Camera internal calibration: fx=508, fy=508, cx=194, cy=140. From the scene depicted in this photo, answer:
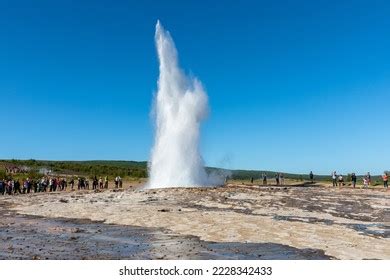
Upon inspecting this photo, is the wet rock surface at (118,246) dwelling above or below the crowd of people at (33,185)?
below

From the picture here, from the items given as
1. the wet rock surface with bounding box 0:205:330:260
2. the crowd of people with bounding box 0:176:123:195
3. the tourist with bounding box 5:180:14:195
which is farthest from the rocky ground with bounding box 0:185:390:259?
the crowd of people with bounding box 0:176:123:195

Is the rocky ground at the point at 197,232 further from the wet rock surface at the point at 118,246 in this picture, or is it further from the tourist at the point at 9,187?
the tourist at the point at 9,187

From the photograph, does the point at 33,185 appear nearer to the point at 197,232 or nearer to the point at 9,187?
the point at 9,187

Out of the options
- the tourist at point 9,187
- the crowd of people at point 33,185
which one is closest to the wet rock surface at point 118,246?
the tourist at point 9,187

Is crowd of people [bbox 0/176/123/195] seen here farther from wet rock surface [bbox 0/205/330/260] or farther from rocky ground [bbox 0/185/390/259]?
wet rock surface [bbox 0/205/330/260]

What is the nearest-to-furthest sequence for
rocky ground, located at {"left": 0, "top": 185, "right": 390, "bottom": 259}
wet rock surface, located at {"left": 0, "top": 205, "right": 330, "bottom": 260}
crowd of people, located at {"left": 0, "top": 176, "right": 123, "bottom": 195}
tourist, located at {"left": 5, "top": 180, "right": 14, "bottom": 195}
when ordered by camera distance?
wet rock surface, located at {"left": 0, "top": 205, "right": 330, "bottom": 260} → rocky ground, located at {"left": 0, "top": 185, "right": 390, "bottom": 259} → tourist, located at {"left": 5, "top": 180, "right": 14, "bottom": 195} → crowd of people, located at {"left": 0, "top": 176, "right": 123, "bottom": 195}

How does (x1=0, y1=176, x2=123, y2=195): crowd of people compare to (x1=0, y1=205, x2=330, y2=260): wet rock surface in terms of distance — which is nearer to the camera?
(x1=0, y1=205, x2=330, y2=260): wet rock surface

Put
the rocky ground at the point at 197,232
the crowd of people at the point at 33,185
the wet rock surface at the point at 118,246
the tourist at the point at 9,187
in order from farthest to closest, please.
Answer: the crowd of people at the point at 33,185
the tourist at the point at 9,187
the rocky ground at the point at 197,232
the wet rock surface at the point at 118,246

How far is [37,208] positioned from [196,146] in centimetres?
2263

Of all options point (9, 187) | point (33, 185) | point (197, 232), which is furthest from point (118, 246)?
point (33, 185)

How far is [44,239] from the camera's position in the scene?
1488cm

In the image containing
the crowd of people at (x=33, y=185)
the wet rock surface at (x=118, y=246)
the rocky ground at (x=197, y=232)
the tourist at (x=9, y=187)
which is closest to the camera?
the wet rock surface at (x=118, y=246)
